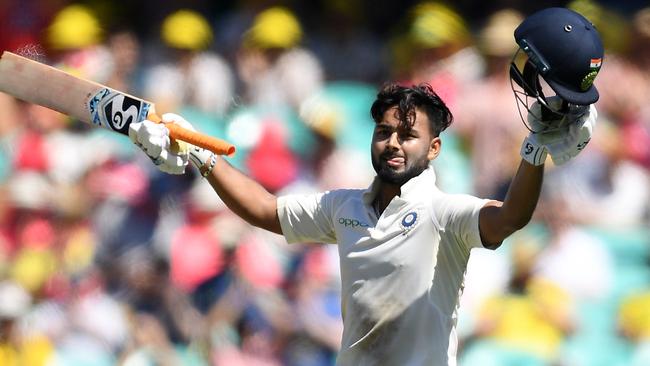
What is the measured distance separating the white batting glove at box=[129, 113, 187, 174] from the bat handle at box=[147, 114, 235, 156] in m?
0.03

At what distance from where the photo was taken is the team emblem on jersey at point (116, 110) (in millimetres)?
3961

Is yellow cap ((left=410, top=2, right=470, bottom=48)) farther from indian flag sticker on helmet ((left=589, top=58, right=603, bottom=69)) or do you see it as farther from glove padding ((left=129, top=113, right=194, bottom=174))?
indian flag sticker on helmet ((left=589, top=58, right=603, bottom=69))

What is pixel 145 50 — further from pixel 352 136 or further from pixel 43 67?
pixel 43 67

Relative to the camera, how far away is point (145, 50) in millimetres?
6863

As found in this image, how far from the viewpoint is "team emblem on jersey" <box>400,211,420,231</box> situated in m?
3.80

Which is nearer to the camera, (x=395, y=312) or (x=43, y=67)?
(x=395, y=312)

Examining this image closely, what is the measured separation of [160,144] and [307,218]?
21.9 inches

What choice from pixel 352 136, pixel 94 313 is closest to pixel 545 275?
pixel 352 136

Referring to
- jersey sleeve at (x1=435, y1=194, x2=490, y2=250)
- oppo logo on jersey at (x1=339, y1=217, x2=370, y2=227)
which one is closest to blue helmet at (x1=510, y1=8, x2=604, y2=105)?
jersey sleeve at (x1=435, y1=194, x2=490, y2=250)

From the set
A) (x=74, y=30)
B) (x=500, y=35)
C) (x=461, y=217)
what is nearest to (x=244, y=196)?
(x=461, y=217)

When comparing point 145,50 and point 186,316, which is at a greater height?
point 145,50

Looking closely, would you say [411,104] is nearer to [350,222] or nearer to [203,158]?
[350,222]

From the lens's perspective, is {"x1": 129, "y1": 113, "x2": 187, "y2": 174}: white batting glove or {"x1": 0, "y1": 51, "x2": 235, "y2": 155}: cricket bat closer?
{"x1": 129, "y1": 113, "x2": 187, "y2": 174}: white batting glove

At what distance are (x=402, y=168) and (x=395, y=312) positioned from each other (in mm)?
449
